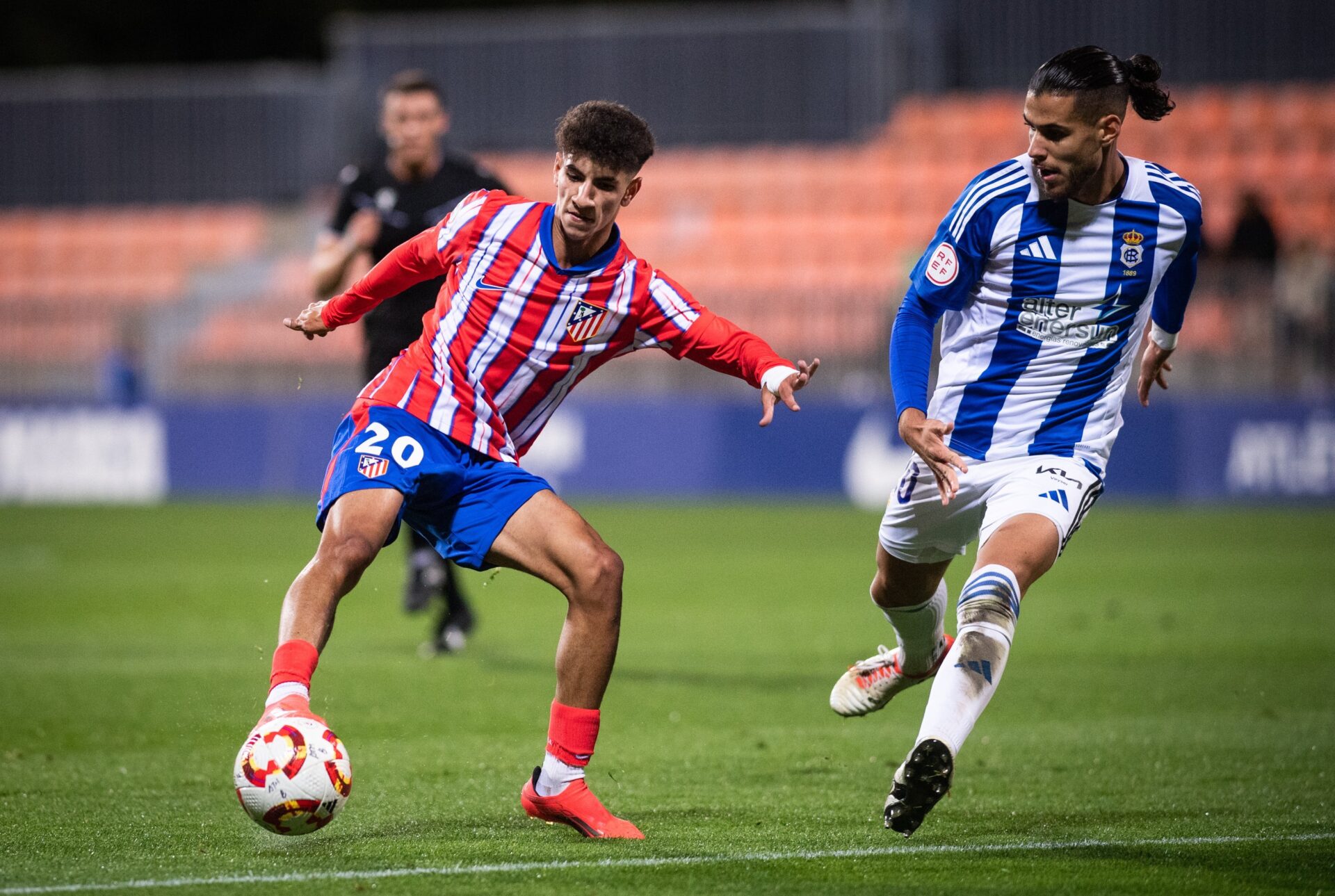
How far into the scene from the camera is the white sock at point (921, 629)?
5809 mm

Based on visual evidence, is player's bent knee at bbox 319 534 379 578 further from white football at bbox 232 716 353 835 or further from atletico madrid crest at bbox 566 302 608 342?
atletico madrid crest at bbox 566 302 608 342

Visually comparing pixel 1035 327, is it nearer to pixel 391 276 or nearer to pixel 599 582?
pixel 599 582

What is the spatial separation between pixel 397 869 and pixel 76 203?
25.1 metres

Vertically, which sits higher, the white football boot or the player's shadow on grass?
the white football boot

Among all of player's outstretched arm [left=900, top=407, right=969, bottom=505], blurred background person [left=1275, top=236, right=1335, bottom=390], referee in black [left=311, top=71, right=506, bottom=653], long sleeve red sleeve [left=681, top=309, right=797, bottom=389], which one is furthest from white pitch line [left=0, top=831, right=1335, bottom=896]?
blurred background person [left=1275, top=236, right=1335, bottom=390]

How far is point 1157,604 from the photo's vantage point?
35.0 feet

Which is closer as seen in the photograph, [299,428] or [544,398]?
[544,398]

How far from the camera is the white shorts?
195 inches

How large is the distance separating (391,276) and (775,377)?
3.99ft

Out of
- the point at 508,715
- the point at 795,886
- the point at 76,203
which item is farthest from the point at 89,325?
the point at 795,886

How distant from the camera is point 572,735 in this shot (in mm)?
4988

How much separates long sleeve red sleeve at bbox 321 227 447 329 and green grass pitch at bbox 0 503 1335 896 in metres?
1.49

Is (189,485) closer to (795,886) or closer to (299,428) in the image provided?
(299,428)

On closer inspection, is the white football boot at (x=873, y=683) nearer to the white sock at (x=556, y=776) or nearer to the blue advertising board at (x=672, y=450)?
the white sock at (x=556, y=776)
